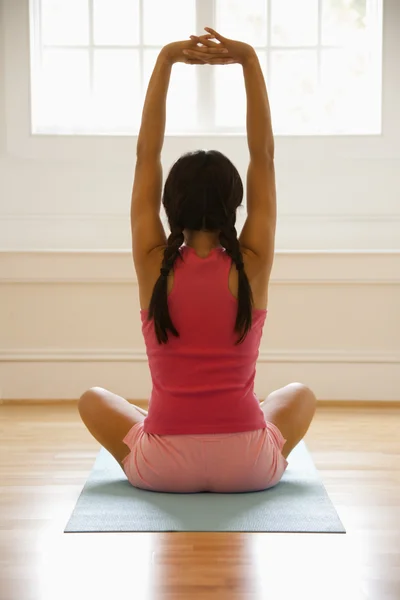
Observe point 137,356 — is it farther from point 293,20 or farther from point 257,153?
point 293,20

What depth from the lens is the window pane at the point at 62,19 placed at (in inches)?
168

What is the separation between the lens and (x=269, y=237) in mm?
2113

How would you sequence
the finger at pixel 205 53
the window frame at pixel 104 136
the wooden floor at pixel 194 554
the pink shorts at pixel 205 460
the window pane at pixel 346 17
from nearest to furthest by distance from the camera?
the wooden floor at pixel 194 554 < the pink shorts at pixel 205 460 < the finger at pixel 205 53 < the window frame at pixel 104 136 < the window pane at pixel 346 17

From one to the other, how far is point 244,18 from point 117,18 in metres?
0.59

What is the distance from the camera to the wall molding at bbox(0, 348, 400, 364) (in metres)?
3.61

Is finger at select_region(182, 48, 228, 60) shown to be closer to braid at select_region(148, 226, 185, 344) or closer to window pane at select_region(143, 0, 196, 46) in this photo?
braid at select_region(148, 226, 185, 344)

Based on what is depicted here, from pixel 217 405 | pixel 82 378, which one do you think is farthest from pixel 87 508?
pixel 82 378

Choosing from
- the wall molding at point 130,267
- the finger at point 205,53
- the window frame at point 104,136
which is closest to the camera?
the finger at point 205,53

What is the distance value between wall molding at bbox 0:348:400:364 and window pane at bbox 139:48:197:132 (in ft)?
3.99

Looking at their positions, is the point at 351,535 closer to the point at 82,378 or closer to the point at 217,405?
the point at 217,405

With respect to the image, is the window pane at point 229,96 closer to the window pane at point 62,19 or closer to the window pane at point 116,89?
the window pane at point 116,89

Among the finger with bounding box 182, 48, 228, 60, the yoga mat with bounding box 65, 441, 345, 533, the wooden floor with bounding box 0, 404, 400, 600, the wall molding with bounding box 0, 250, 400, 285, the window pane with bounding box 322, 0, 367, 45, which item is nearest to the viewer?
the wooden floor with bounding box 0, 404, 400, 600

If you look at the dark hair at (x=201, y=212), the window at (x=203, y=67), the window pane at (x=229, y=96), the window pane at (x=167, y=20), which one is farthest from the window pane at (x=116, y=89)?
the dark hair at (x=201, y=212)

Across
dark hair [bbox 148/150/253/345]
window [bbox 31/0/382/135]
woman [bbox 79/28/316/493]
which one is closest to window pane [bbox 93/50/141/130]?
window [bbox 31/0/382/135]
